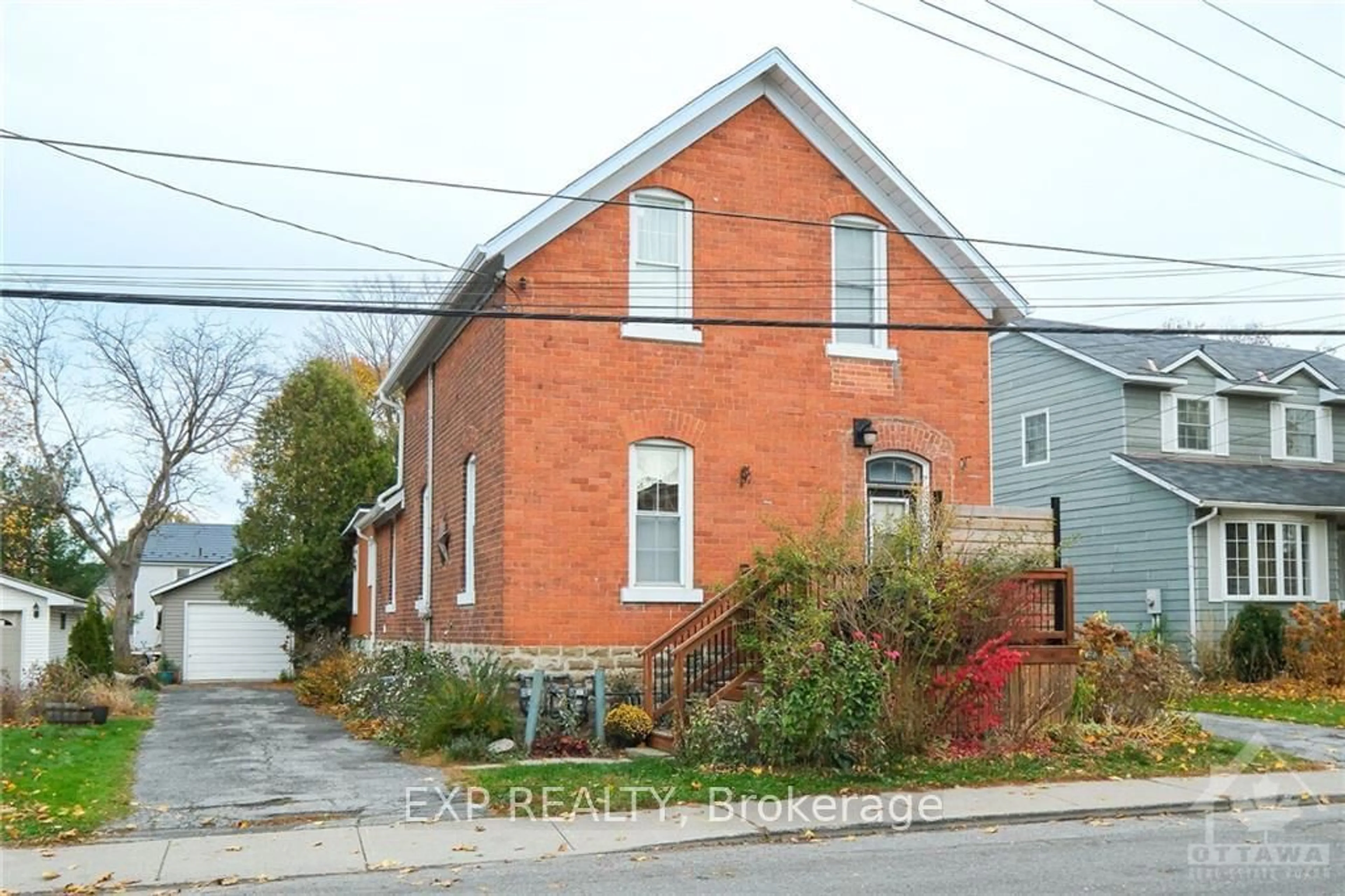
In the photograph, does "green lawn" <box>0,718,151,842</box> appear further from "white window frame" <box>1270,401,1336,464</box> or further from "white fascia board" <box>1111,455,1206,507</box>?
"white window frame" <box>1270,401,1336,464</box>

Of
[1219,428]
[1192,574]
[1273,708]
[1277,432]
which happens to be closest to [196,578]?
[1192,574]

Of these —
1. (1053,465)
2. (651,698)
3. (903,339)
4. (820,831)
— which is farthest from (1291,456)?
(820,831)

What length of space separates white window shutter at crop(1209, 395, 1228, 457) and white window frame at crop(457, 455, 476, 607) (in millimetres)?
16796

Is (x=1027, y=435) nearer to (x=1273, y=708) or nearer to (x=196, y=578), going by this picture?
(x=1273, y=708)

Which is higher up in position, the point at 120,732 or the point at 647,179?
the point at 647,179

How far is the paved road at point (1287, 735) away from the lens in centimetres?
1469

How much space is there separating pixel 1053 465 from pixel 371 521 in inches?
570

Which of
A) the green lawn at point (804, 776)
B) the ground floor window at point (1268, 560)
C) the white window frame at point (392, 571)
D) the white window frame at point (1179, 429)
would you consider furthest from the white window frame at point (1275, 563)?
the white window frame at point (392, 571)

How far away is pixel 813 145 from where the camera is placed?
17.4 meters

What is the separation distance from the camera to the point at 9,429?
3606 centimetres

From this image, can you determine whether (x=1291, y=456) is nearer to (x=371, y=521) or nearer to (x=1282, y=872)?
(x=371, y=521)

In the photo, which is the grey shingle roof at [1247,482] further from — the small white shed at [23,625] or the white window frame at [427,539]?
the small white shed at [23,625]

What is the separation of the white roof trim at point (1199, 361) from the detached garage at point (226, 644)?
23914mm

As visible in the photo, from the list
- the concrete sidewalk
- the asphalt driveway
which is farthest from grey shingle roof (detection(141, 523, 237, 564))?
the concrete sidewalk
